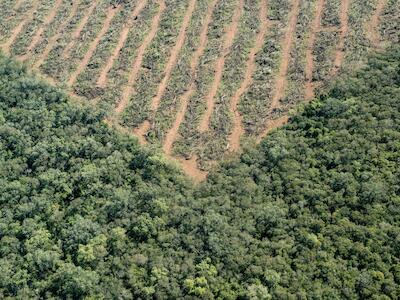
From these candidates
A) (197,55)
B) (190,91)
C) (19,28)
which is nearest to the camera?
(190,91)

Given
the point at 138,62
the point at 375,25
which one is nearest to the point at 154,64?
the point at 138,62

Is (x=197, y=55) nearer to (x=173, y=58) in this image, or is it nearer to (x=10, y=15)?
(x=173, y=58)

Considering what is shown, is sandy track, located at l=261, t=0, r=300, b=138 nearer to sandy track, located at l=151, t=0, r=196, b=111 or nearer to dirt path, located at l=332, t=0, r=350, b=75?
dirt path, located at l=332, t=0, r=350, b=75

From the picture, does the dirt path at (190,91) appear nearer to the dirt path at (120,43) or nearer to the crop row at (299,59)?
the dirt path at (120,43)

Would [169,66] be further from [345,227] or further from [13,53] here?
[345,227]

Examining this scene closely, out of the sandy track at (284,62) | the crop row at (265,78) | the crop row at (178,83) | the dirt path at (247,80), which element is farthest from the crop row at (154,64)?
the sandy track at (284,62)

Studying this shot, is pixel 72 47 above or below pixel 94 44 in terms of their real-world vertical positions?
below
